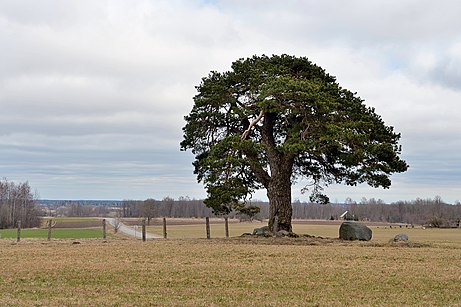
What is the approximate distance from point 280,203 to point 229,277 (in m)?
18.6

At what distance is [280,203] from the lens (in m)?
34.7

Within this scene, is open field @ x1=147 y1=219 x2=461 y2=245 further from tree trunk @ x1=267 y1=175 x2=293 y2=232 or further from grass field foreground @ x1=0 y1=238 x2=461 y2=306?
grass field foreground @ x1=0 y1=238 x2=461 y2=306

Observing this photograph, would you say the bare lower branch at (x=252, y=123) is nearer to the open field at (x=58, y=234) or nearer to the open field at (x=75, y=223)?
the open field at (x=58, y=234)

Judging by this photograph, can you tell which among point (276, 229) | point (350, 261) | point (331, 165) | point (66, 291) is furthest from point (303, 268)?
point (331, 165)

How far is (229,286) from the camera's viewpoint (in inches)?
580

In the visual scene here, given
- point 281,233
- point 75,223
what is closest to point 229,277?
point 281,233

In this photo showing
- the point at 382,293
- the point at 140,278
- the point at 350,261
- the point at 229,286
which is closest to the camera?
the point at 382,293

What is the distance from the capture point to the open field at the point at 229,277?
12891mm

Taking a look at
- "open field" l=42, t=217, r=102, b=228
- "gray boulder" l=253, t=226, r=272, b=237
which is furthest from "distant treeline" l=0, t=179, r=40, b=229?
"gray boulder" l=253, t=226, r=272, b=237

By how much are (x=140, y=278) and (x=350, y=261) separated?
8511 mm

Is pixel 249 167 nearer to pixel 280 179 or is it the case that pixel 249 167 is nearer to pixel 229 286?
pixel 280 179

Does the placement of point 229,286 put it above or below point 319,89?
below

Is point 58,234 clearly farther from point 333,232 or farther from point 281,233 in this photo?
point 281,233

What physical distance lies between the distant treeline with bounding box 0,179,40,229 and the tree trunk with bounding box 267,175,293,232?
87366mm
